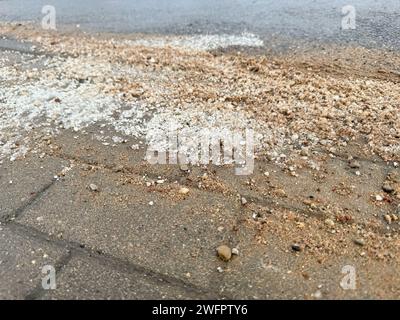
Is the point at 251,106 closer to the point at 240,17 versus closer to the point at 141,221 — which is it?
the point at 141,221

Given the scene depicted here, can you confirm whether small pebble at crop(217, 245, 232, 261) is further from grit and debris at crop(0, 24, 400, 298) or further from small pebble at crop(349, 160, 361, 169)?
small pebble at crop(349, 160, 361, 169)

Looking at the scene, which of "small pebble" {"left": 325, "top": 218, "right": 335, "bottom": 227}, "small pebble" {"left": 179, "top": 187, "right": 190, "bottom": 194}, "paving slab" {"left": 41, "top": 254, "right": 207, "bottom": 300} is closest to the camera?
"paving slab" {"left": 41, "top": 254, "right": 207, "bottom": 300}

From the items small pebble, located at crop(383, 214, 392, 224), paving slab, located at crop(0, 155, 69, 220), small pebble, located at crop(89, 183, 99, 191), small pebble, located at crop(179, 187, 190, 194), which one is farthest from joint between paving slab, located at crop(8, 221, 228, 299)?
small pebble, located at crop(383, 214, 392, 224)

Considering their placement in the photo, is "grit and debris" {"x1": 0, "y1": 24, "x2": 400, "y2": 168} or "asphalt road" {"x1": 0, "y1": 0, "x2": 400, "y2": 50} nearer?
"grit and debris" {"x1": 0, "y1": 24, "x2": 400, "y2": 168}

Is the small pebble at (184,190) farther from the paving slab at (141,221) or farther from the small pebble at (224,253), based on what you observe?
the small pebble at (224,253)

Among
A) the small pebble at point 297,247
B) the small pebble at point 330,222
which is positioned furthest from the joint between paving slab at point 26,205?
the small pebble at point 330,222

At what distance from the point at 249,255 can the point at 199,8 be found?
4.29 m

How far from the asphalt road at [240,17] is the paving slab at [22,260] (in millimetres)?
3376

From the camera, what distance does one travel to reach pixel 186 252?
2225mm

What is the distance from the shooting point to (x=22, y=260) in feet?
7.32

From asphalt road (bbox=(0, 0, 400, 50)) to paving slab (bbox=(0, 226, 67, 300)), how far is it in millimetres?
3376

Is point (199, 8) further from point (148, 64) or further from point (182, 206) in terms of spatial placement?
point (182, 206)

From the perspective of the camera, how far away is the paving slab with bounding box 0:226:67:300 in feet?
6.86
